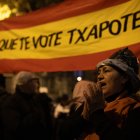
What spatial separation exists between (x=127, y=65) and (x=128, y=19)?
871 millimetres

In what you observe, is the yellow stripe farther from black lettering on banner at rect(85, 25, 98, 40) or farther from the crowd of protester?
the crowd of protester

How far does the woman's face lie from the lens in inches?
130

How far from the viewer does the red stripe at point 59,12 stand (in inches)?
175

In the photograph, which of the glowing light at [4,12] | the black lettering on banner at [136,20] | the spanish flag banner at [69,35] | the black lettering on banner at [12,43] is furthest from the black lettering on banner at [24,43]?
the glowing light at [4,12]

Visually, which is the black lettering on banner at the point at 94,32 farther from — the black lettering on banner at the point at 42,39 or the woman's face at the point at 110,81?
the woman's face at the point at 110,81

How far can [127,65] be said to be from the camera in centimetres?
337

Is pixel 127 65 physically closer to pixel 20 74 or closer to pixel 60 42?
pixel 60 42

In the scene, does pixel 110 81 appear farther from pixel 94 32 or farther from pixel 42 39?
pixel 42 39

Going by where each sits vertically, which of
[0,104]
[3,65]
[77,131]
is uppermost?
[3,65]

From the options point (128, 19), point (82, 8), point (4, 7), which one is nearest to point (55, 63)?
point (82, 8)

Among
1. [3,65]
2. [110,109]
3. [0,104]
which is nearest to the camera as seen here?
[110,109]

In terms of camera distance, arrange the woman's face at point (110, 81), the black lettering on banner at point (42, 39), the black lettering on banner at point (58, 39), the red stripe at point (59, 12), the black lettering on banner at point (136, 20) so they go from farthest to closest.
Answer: the black lettering on banner at point (42, 39)
the black lettering on banner at point (58, 39)
the red stripe at point (59, 12)
the black lettering on banner at point (136, 20)
the woman's face at point (110, 81)

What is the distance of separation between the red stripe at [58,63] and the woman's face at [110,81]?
0.71 m

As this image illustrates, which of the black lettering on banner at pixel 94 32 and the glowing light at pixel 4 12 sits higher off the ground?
the glowing light at pixel 4 12
